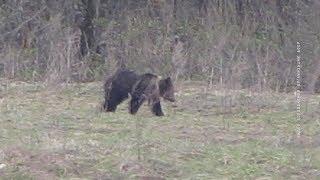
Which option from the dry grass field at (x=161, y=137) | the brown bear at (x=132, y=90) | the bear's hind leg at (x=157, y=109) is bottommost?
the dry grass field at (x=161, y=137)

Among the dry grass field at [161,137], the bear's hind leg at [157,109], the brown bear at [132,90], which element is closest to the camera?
the dry grass field at [161,137]

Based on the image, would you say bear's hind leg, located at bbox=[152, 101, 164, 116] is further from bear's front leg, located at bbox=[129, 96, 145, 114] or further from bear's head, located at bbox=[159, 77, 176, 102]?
bear's head, located at bbox=[159, 77, 176, 102]

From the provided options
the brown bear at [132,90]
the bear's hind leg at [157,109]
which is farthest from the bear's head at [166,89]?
the bear's hind leg at [157,109]

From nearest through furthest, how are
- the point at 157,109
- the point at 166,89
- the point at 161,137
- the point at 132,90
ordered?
the point at 161,137, the point at 157,109, the point at 132,90, the point at 166,89

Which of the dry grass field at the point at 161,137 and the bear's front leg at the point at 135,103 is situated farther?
the bear's front leg at the point at 135,103

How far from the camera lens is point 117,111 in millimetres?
10969

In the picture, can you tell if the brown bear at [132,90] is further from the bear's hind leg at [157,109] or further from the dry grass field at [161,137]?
the dry grass field at [161,137]

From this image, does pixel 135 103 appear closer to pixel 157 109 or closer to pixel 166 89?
pixel 157 109

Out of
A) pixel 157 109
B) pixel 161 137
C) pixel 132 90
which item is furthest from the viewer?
pixel 132 90

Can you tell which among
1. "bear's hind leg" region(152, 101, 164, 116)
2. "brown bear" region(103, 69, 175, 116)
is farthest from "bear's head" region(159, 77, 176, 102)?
"bear's hind leg" region(152, 101, 164, 116)

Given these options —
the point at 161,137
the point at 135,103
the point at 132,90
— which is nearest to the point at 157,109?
the point at 135,103

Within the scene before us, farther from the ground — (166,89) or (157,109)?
(166,89)

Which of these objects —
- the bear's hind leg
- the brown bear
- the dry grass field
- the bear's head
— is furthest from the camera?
the bear's head

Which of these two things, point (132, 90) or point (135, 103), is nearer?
point (135, 103)
